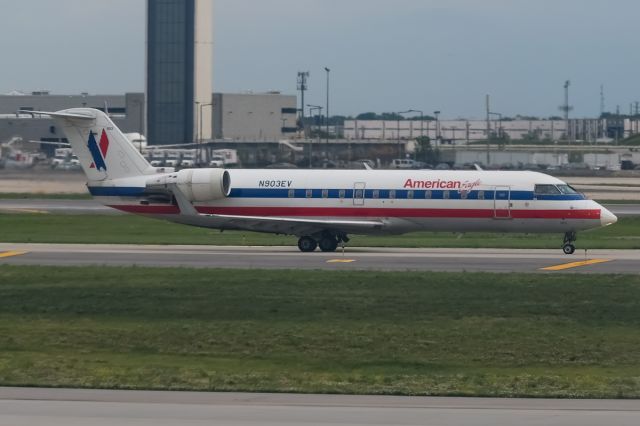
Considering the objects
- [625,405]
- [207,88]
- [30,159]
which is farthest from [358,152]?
[625,405]

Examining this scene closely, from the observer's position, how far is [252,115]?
152 m

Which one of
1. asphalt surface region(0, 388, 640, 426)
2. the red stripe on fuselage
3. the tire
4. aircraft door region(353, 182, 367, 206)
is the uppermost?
aircraft door region(353, 182, 367, 206)

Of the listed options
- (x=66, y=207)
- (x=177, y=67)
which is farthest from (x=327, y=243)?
(x=177, y=67)

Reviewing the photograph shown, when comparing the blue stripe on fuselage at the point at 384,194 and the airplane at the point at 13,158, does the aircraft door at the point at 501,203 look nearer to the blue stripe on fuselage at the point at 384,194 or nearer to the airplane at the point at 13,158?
the blue stripe on fuselage at the point at 384,194

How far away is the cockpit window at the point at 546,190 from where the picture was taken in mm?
41750

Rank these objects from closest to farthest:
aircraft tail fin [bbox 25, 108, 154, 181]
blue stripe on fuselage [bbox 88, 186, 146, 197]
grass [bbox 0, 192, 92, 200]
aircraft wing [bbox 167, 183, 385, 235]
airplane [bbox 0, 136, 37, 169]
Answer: aircraft wing [bbox 167, 183, 385, 235] < blue stripe on fuselage [bbox 88, 186, 146, 197] < aircraft tail fin [bbox 25, 108, 154, 181] < grass [bbox 0, 192, 92, 200] < airplane [bbox 0, 136, 37, 169]

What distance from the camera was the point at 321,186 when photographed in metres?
42.7

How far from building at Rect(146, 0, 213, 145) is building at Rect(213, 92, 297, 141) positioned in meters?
5.54

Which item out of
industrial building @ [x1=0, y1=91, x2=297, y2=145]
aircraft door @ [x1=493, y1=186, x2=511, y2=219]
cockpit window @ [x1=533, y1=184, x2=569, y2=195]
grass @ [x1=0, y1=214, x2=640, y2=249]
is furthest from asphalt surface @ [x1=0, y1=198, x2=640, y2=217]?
industrial building @ [x1=0, y1=91, x2=297, y2=145]

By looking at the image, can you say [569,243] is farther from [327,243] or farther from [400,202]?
[327,243]

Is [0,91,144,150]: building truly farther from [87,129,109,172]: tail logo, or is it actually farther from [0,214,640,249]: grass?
[87,129,109,172]: tail logo

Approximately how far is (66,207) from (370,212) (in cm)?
3257

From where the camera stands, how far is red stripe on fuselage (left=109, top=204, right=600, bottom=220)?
4156cm

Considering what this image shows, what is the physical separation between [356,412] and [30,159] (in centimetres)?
7639
